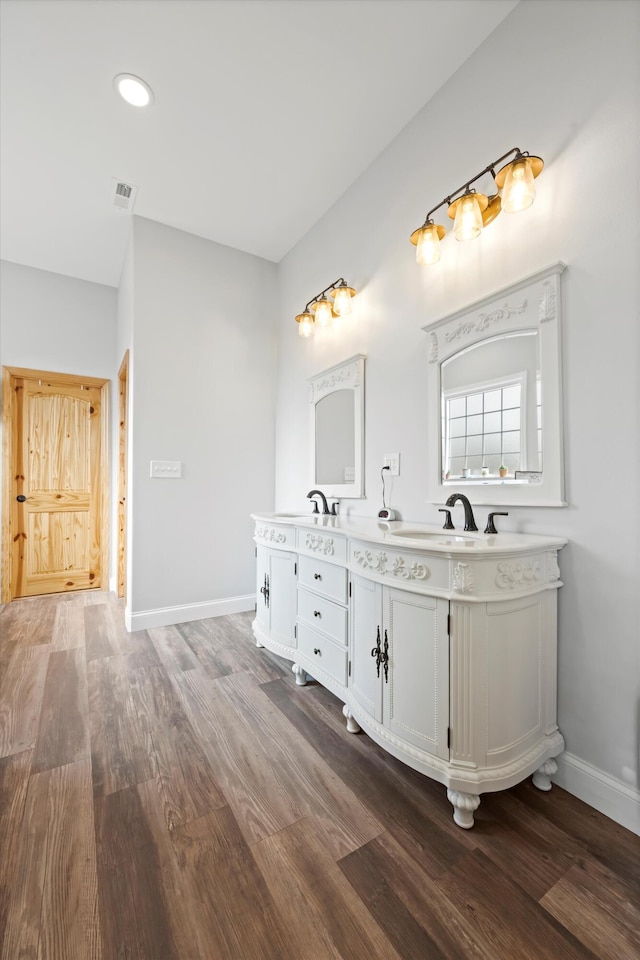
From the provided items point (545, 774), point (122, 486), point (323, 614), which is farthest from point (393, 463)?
point (122, 486)

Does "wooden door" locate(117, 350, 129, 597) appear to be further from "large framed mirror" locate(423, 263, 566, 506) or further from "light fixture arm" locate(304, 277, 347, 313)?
"large framed mirror" locate(423, 263, 566, 506)

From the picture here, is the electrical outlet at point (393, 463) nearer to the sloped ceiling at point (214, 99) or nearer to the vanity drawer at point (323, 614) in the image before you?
the vanity drawer at point (323, 614)

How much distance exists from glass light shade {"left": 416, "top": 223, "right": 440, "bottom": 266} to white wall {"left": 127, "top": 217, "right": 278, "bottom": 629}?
1.93 metres

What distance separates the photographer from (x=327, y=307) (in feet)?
8.86

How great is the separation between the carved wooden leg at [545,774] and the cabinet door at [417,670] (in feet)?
1.40

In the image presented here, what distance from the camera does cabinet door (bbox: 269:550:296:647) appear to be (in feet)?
7.27

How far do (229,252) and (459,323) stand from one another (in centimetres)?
239

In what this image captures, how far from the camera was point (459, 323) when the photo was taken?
1842 mm

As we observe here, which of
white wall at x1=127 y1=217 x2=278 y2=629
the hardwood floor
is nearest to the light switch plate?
white wall at x1=127 y1=217 x2=278 y2=629

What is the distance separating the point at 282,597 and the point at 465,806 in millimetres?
1281

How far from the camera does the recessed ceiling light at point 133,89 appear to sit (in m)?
1.97

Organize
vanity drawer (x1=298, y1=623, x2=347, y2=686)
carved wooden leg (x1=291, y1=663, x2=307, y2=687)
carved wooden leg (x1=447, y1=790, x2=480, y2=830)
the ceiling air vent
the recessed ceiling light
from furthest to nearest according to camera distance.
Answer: the ceiling air vent
carved wooden leg (x1=291, y1=663, x2=307, y2=687)
the recessed ceiling light
vanity drawer (x1=298, y1=623, x2=347, y2=686)
carved wooden leg (x1=447, y1=790, x2=480, y2=830)

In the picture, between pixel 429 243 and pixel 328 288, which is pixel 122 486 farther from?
pixel 429 243

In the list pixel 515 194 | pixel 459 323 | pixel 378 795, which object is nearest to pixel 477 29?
pixel 515 194
